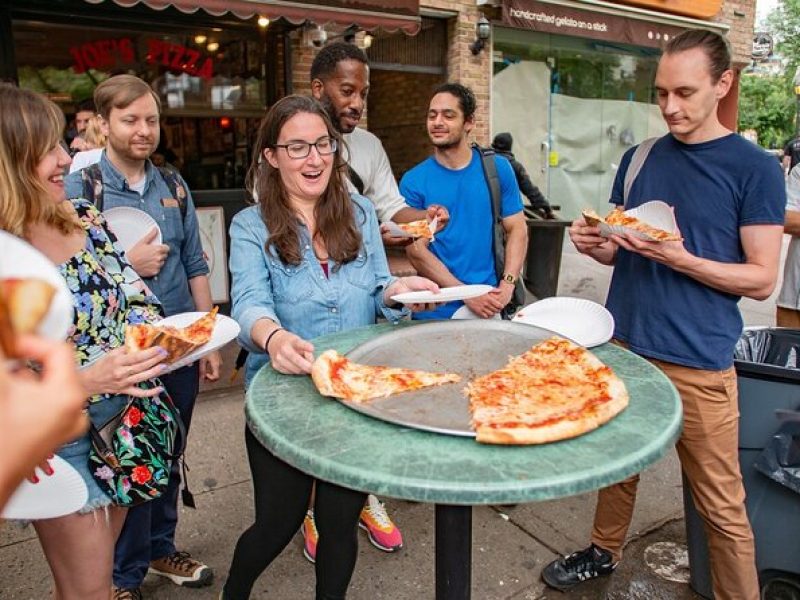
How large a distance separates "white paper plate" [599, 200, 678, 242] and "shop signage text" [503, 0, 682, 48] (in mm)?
6511

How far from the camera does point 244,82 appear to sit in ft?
22.3

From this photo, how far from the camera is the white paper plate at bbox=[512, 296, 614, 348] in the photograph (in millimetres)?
2196

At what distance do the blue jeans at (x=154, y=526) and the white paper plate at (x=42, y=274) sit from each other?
5.52 feet

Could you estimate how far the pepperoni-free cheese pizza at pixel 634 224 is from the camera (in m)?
2.15

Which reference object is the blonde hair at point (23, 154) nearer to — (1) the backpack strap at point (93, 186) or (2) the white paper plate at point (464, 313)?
(1) the backpack strap at point (93, 186)

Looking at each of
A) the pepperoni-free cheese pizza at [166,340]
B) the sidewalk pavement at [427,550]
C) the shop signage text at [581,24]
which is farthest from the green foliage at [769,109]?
the pepperoni-free cheese pizza at [166,340]

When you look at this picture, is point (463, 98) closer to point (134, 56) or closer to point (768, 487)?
point (768, 487)

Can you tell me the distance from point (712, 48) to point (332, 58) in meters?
1.82

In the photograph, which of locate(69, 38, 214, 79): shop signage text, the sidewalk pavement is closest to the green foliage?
locate(69, 38, 214, 79): shop signage text

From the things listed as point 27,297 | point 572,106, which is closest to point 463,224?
point 27,297

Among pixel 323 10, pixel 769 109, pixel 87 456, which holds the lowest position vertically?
pixel 87 456

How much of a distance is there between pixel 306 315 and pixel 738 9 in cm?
1219

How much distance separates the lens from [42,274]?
0.86m

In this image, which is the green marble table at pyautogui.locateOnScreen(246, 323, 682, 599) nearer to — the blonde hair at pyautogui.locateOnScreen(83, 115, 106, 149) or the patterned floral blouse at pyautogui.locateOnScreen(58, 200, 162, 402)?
the patterned floral blouse at pyautogui.locateOnScreen(58, 200, 162, 402)
